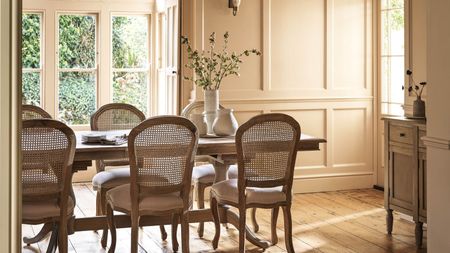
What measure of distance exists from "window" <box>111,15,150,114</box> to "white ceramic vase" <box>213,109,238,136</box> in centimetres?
312

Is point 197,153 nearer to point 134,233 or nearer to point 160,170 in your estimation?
point 160,170

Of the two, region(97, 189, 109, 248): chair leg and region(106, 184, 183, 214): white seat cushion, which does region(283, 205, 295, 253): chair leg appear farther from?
region(97, 189, 109, 248): chair leg

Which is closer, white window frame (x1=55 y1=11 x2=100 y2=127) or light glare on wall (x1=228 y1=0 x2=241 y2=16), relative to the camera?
light glare on wall (x1=228 y1=0 x2=241 y2=16)

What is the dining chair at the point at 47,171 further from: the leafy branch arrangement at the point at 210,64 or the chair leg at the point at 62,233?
the leafy branch arrangement at the point at 210,64

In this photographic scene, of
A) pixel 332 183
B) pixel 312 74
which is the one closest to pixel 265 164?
pixel 312 74

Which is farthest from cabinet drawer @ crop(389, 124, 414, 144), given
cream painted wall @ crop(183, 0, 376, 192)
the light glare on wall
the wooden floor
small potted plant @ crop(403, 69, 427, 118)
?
the light glare on wall

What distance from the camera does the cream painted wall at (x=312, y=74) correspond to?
6598 mm

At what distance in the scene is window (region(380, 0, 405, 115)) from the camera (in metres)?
6.70

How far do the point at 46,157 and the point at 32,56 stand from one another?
381 cm

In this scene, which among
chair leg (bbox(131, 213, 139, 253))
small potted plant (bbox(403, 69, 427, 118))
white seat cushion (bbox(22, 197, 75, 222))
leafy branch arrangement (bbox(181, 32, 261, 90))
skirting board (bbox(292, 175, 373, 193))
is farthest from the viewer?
skirting board (bbox(292, 175, 373, 193))

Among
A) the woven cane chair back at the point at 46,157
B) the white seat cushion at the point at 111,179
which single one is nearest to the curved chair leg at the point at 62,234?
the woven cane chair back at the point at 46,157

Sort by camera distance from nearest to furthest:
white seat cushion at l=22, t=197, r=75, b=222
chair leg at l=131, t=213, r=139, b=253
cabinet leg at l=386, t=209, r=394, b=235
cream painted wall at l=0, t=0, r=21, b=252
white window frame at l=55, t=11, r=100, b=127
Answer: cream painted wall at l=0, t=0, r=21, b=252 → white seat cushion at l=22, t=197, r=75, b=222 → chair leg at l=131, t=213, r=139, b=253 → cabinet leg at l=386, t=209, r=394, b=235 → white window frame at l=55, t=11, r=100, b=127

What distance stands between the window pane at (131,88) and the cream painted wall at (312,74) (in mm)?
1360

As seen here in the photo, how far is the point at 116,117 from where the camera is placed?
5176 mm
